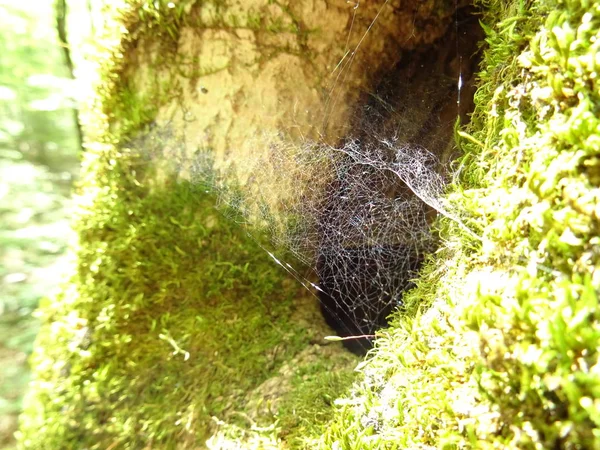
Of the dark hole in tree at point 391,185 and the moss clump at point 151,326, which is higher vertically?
the dark hole in tree at point 391,185

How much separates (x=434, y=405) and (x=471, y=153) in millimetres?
747

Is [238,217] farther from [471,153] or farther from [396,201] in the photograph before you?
[471,153]

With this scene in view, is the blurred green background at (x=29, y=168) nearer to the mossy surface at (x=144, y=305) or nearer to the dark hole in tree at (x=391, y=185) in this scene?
the mossy surface at (x=144, y=305)

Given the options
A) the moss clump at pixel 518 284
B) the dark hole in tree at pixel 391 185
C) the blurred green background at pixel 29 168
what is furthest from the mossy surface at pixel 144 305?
the blurred green background at pixel 29 168

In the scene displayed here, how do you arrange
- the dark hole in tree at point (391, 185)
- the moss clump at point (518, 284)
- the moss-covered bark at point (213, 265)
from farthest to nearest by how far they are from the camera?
the dark hole in tree at point (391, 185), the moss-covered bark at point (213, 265), the moss clump at point (518, 284)

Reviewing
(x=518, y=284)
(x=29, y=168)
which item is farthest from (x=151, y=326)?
(x=29, y=168)

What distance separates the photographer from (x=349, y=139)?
1.62 m

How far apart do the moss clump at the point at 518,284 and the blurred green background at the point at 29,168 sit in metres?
2.78

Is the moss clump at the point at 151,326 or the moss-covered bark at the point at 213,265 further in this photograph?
the moss clump at the point at 151,326

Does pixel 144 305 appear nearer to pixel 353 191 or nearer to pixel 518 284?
pixel 353 191

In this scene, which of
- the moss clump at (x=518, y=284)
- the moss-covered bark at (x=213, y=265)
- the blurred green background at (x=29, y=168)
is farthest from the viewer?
the blurred green background at (x=29, y=168)

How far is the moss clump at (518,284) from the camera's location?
0.59m

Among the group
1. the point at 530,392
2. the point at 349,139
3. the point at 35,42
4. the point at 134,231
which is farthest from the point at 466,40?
the point at 35,42

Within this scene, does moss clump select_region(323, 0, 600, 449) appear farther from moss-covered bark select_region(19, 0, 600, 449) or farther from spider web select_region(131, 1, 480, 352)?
spider web select_region(131, 1, 480, 352)
